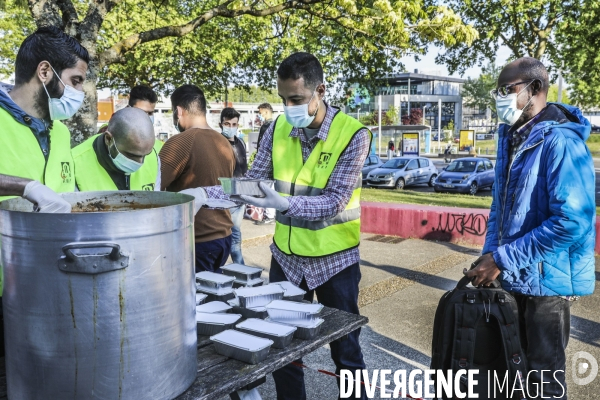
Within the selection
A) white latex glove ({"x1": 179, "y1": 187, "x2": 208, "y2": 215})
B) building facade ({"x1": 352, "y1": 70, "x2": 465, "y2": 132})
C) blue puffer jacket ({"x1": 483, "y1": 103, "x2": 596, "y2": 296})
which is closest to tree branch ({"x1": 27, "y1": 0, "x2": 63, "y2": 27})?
white latex glove ({"x1": 179, "y1": 187, "x2": 208, "y2": 215})

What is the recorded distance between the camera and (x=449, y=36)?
29.6ft

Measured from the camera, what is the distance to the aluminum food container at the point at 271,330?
1772 millimetres

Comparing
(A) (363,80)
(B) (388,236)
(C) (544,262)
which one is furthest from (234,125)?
(A) (363,80)

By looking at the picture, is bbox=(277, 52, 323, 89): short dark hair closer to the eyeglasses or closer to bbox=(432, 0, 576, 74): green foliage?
the eyeglasses

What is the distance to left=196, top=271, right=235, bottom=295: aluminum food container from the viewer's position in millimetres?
2173

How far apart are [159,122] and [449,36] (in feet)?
72.8

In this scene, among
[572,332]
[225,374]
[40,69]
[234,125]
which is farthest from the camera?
[234,125]

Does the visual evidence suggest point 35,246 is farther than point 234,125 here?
No

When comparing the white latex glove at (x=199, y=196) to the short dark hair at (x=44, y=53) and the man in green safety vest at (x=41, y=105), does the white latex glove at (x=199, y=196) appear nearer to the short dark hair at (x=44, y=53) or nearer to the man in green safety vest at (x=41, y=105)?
the man in green safety vest at (x=41, y=105)

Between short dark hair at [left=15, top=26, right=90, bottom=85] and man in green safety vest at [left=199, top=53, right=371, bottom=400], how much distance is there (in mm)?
1026

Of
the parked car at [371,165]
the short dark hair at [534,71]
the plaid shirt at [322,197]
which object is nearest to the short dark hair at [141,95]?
the plaid shirt at [322,197]

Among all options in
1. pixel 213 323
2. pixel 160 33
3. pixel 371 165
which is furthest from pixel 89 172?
pixel 371 165

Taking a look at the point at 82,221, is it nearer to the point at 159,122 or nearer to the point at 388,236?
the point at 388,236

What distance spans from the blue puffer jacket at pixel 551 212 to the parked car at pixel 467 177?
648 inches
